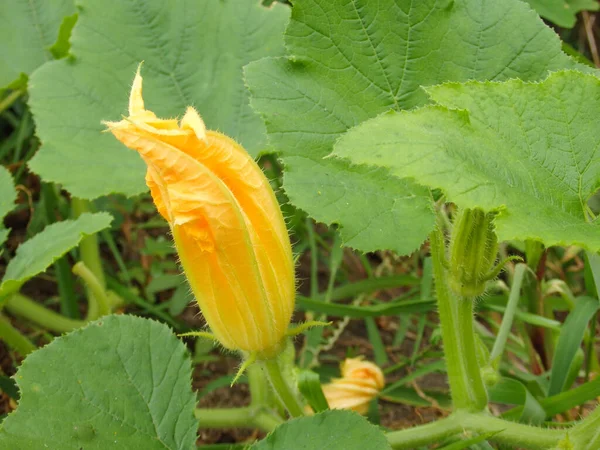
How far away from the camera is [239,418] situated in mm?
1768

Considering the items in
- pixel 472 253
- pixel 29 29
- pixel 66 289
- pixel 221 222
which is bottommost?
pixel 66 289

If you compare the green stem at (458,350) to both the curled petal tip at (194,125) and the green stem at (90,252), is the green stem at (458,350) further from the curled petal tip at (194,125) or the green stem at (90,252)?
the green stem at (90,252)

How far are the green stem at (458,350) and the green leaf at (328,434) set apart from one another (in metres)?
0.28

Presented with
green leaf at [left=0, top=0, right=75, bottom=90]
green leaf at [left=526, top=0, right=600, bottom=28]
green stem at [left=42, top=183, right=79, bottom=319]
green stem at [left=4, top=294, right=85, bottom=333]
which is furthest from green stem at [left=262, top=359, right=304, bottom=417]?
green leaf at [left=526, top=0, right=600, bottom=28]

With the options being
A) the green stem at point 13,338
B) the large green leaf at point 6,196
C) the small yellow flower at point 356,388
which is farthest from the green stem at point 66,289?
the small yellow flower at point 356,388

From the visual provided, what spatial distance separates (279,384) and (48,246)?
58cm

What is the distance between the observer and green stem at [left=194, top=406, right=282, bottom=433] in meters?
1.76

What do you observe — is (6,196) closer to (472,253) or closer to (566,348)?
(472,253)

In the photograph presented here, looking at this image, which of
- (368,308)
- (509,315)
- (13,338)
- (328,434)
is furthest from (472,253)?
(13,338)

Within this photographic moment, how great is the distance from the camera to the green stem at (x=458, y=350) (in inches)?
51.4

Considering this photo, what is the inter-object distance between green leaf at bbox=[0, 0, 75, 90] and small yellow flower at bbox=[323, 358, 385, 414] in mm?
1260

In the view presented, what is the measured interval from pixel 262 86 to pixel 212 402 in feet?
3.86

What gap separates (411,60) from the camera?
4.55ft

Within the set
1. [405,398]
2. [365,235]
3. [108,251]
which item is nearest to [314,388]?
[365,235]
